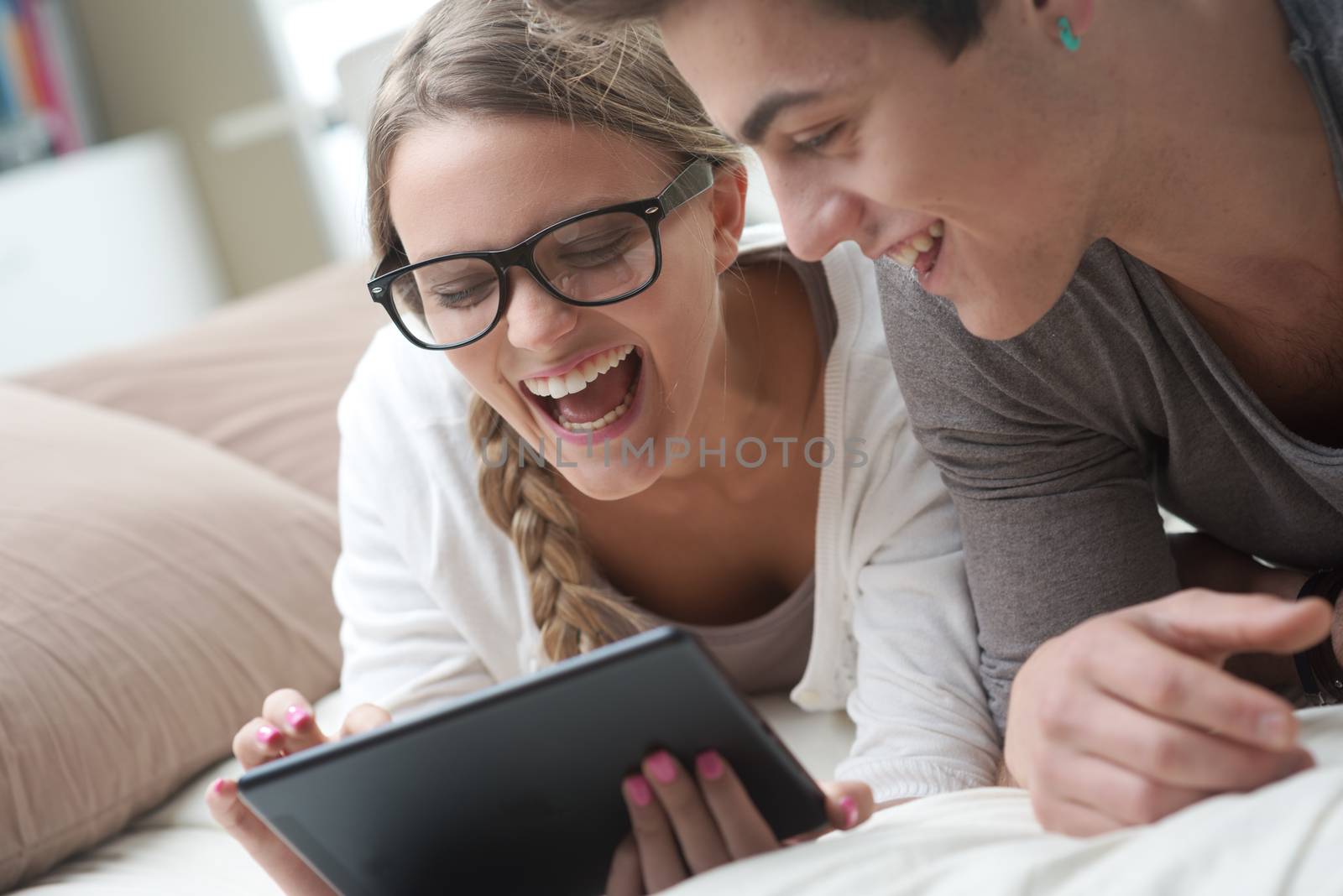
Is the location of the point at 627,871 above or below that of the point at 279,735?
below

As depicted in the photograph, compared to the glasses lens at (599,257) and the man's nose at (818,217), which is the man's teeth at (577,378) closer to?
the glasses lens at (599,257)

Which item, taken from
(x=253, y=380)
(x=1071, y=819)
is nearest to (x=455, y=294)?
(x=1071, y=819)

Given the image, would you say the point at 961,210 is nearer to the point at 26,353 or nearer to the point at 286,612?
the point at 286,612

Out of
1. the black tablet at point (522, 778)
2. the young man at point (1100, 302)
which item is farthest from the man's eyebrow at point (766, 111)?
the black tablet at point (522, 778)

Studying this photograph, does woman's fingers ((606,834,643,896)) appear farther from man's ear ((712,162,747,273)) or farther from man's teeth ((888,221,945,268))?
man's ear ((712,162,747,273))

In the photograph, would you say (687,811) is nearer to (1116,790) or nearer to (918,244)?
(1116,790)

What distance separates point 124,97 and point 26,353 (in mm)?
930

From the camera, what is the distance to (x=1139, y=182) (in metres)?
0.96

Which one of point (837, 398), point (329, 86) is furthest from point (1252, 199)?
point (329, 86)

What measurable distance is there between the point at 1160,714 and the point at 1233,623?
65 millimetres

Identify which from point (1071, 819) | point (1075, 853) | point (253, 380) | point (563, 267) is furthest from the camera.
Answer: point (253, 380)

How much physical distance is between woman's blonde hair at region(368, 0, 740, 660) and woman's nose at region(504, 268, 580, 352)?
5.6 inches

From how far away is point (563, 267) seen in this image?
1.13m

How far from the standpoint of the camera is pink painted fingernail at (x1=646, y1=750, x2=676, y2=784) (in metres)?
0.81
